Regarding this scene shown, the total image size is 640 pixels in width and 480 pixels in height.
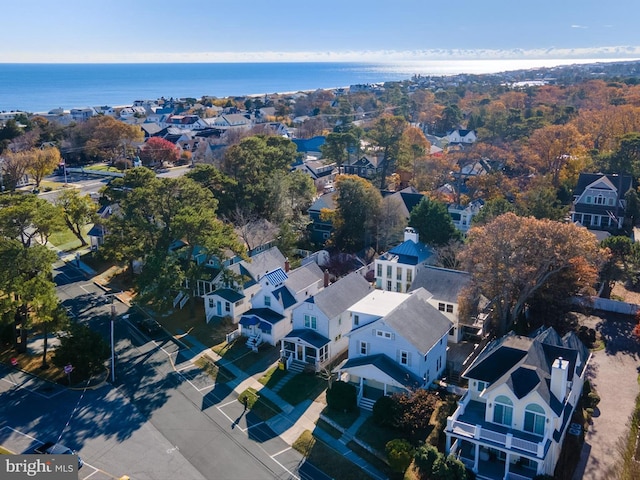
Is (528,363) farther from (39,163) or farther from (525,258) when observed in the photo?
(39,163)

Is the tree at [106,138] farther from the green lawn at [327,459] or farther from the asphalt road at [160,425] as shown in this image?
the green lawn at [327,459]

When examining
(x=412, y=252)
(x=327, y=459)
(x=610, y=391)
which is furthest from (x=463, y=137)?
(x=327, y=459)

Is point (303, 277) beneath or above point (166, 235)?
beneath

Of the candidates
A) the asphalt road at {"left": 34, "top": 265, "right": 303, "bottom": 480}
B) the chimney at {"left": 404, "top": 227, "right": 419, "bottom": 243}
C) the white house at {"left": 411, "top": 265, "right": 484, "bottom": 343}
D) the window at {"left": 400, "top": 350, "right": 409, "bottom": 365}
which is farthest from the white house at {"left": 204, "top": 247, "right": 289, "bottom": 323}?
the window at {"left": 400, "top": 350, "right": 409, "bottom": 365}

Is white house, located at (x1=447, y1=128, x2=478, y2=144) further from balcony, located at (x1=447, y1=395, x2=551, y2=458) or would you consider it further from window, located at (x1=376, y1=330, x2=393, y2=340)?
balcony, located at (x1=447, y1=395, x2=551, y2=458)

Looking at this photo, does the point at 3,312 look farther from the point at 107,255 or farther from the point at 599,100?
the point at 599,100

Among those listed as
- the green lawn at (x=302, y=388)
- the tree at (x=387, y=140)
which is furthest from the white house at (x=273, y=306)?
the tree at (x=387, y=140)

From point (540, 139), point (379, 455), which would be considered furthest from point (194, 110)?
point (379, 455)
